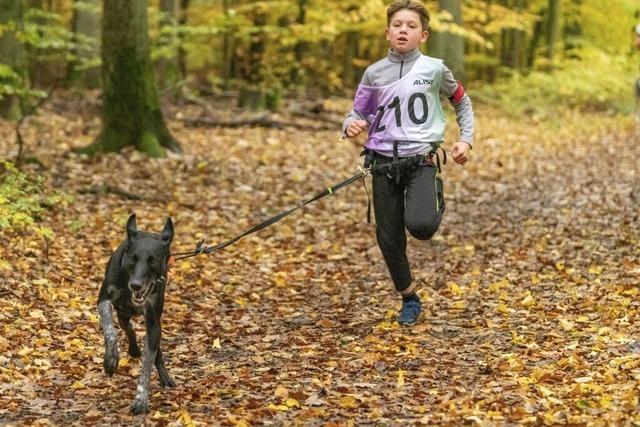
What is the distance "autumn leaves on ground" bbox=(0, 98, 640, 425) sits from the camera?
15.9ft

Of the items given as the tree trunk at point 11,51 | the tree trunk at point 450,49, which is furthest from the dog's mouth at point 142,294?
the tree trunk at point 450,49

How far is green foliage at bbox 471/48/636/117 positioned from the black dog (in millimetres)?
18433

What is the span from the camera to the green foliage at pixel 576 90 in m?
22.7

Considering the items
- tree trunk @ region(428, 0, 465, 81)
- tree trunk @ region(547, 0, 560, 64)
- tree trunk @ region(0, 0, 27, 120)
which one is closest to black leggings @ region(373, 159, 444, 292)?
tree trunk @ region(0, 0, 27, 120)

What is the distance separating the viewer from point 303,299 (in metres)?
7.93

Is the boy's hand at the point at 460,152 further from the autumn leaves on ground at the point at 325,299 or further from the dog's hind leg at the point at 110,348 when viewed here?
the dog's hind leg at the point at 110,348

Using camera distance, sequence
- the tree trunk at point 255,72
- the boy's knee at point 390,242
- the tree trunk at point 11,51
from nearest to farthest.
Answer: the boy's knee at point 390,242 < the tree trunk at point 11,51 < the tree trunk at point 255,72

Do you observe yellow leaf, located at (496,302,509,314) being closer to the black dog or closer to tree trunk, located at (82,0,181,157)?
the black dog

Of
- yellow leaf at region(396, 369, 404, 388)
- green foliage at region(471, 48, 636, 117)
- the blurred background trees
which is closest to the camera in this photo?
yellow leaf at region(396, 369, 404, 388)

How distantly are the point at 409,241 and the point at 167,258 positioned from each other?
5741mm

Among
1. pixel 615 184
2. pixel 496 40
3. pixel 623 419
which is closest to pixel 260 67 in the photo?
pixel 615 184

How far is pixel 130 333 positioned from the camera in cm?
542

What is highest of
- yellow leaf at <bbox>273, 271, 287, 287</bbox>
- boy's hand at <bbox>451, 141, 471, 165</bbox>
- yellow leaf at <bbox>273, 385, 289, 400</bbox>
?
boy's hand at <bbox>451, 141, 471, 165</bbox>

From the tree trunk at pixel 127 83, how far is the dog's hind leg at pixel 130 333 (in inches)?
279
